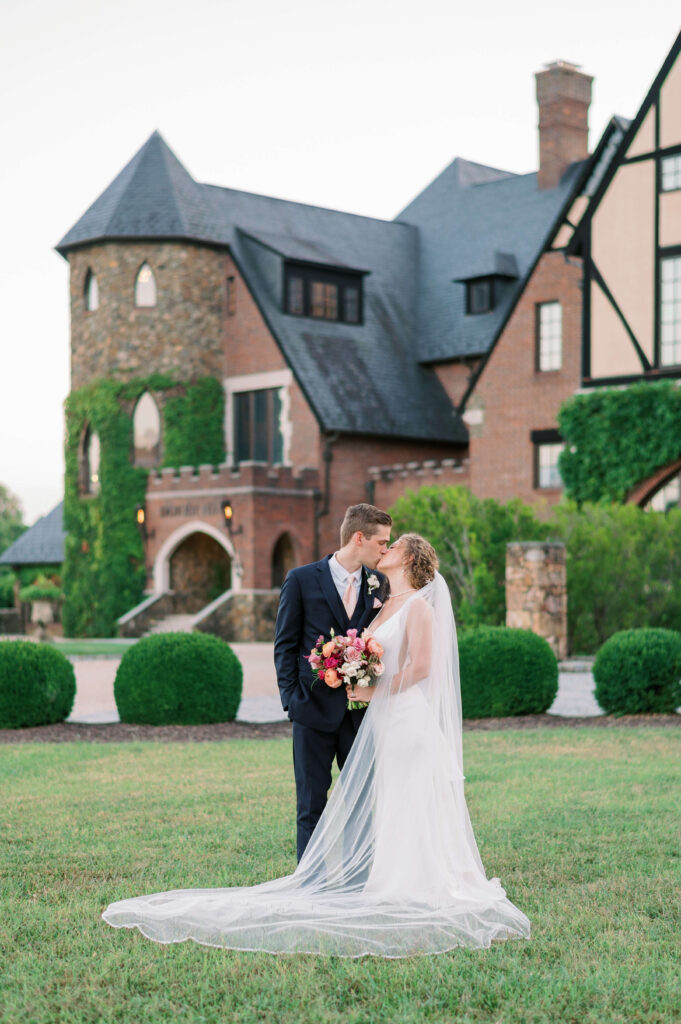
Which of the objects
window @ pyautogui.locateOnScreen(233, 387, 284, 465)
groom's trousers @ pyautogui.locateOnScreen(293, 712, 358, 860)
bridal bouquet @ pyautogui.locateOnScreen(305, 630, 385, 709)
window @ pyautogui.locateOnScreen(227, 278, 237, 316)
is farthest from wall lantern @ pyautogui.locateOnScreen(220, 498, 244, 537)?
bridal bouquet @ pyautogui.locateOnScreen(305, 630, 385, 709)

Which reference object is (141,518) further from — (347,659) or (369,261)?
(347,659)

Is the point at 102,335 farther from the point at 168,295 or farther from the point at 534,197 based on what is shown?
the point at 534,197

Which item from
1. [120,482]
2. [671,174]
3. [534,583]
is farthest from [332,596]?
[120,482]

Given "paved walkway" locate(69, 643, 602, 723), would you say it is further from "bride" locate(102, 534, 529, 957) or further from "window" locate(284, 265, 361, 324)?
"window" locate(284, 265, 361, 324)

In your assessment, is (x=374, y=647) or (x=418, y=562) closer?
(x=374, y=647)

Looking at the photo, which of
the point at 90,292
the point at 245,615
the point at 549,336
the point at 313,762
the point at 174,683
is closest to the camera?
the point at 313,762

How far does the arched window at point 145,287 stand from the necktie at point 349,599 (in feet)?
101

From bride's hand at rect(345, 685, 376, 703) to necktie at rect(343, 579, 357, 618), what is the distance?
16.8 inches

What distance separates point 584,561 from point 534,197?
19218 millimetres

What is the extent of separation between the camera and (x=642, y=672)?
14.5 meters

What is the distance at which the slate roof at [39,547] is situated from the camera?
4219cm

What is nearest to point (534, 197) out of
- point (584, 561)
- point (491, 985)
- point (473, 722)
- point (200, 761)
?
point (584, 561)

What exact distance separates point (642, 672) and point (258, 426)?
22737mm

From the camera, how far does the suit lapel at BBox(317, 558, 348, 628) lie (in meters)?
6.76
